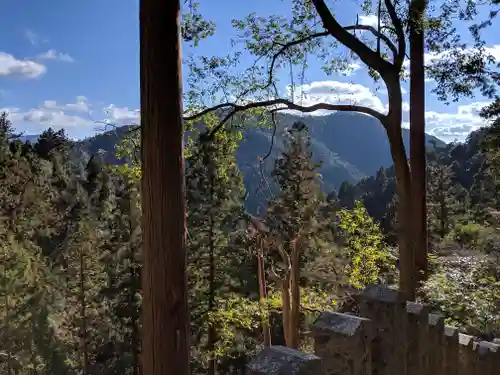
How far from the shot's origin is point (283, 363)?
1.40 metres

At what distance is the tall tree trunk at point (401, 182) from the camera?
614 cm

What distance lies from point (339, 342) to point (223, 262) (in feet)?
60.8

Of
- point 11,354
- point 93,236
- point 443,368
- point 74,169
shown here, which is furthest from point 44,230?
point 443,368

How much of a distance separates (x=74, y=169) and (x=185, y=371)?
46.1m

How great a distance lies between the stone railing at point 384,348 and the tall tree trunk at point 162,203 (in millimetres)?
1124

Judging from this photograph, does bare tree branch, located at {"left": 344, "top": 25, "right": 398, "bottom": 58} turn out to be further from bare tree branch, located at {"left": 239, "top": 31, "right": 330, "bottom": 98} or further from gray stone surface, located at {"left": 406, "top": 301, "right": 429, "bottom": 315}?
gray stone surface, located at {"left": 406, "top": 301, "right": 429, "bottom": 315}

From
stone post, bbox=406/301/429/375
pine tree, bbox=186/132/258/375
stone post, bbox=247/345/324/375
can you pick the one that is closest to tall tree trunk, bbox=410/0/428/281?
stone post, bbox=406/301/429/375

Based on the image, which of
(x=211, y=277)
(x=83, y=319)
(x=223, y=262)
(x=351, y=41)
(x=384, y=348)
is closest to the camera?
(x=384, y=348)

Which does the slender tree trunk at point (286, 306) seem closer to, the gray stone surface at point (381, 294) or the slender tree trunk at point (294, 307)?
the slender tree trunk at point (294, 307)

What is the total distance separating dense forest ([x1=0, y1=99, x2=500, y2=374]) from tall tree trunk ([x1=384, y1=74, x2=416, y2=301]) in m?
0.67

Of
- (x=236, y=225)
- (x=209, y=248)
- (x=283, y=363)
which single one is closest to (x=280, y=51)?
(x=283, y=363)

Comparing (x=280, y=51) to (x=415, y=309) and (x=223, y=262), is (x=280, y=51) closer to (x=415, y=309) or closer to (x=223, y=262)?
(x=415, y=309)

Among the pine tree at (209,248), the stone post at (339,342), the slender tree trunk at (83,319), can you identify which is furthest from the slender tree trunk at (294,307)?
the slender tree trunk at (83,319)

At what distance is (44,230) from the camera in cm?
3011
